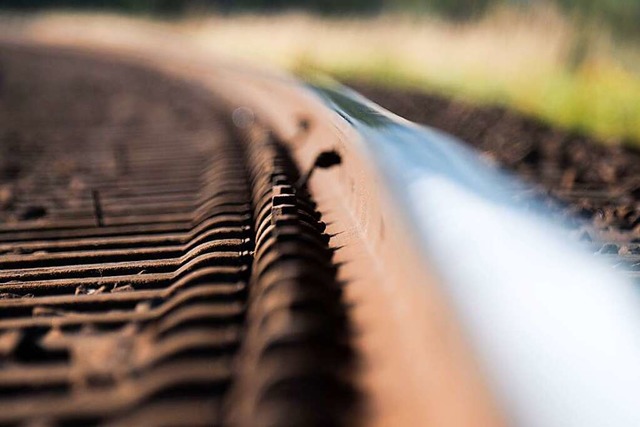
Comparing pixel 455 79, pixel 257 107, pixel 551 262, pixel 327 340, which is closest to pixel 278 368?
pixel 327 340

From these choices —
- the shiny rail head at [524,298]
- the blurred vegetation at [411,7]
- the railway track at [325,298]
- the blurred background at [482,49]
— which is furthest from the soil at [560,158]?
the blurred vegetation at [411,7]

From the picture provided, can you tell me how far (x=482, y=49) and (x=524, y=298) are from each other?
10.2 metres

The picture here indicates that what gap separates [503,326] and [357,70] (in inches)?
503

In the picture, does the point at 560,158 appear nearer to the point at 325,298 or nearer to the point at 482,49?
the point at 325,298

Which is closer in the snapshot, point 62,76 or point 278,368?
point 278,368

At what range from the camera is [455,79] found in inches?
446

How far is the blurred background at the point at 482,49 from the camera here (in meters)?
8.24

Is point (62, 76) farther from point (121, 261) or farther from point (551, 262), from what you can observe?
point (551, 262)

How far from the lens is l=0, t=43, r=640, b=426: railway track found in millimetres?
1273

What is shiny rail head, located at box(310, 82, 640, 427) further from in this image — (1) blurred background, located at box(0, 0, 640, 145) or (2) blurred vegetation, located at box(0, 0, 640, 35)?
(2) blurred vegetation, located at box(0, 0, 640, 35)

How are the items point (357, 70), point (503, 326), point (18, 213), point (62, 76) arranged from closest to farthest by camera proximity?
point (503, 326) → point (18, 213) → point (62, 76) → point (357, 70)

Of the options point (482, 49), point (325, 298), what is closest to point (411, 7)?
point (482, 49)

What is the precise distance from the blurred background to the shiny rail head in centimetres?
467

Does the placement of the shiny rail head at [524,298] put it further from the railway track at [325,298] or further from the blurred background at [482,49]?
the blurred background at [482,49]
